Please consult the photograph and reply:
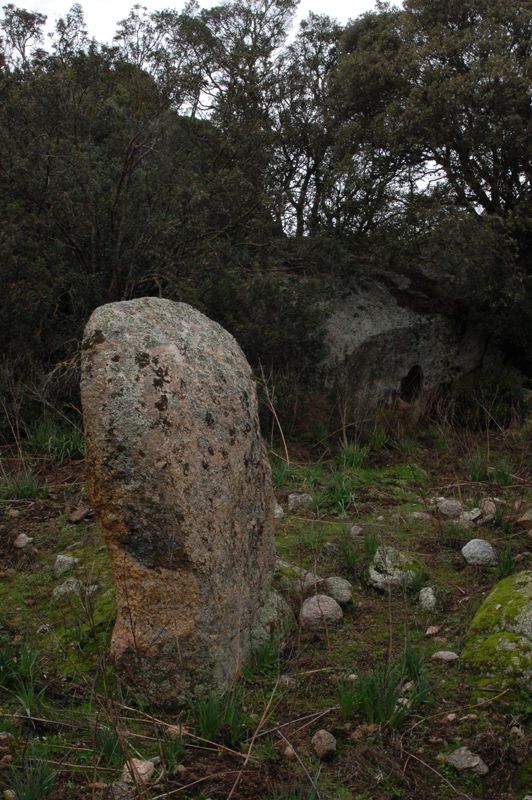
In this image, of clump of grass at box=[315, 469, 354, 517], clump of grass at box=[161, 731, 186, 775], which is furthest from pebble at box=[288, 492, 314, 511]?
clump of grass at box=[161, 731, 186, 775]

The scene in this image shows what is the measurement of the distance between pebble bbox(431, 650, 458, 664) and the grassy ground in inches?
2.3

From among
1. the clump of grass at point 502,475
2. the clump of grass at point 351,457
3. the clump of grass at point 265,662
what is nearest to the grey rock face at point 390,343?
the clump of grass at point 351,457

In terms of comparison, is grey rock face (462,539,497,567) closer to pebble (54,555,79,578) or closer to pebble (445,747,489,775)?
pebble (445,747,489,775)

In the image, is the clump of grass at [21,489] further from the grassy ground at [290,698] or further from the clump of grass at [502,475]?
the clump of grass at [502,475]

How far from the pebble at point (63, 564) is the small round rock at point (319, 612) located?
4.76 feet

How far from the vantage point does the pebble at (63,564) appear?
516 cm

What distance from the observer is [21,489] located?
6445 millimetres

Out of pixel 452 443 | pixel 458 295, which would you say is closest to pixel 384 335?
pixel 458 295

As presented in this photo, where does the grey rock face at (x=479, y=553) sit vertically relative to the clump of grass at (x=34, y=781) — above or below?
above

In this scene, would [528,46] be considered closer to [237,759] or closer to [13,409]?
[13,409]

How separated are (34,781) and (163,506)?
1107mm

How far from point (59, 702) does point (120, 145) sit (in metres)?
6.68

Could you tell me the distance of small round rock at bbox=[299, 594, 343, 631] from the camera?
4.47 meters

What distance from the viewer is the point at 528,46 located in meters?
10.8
